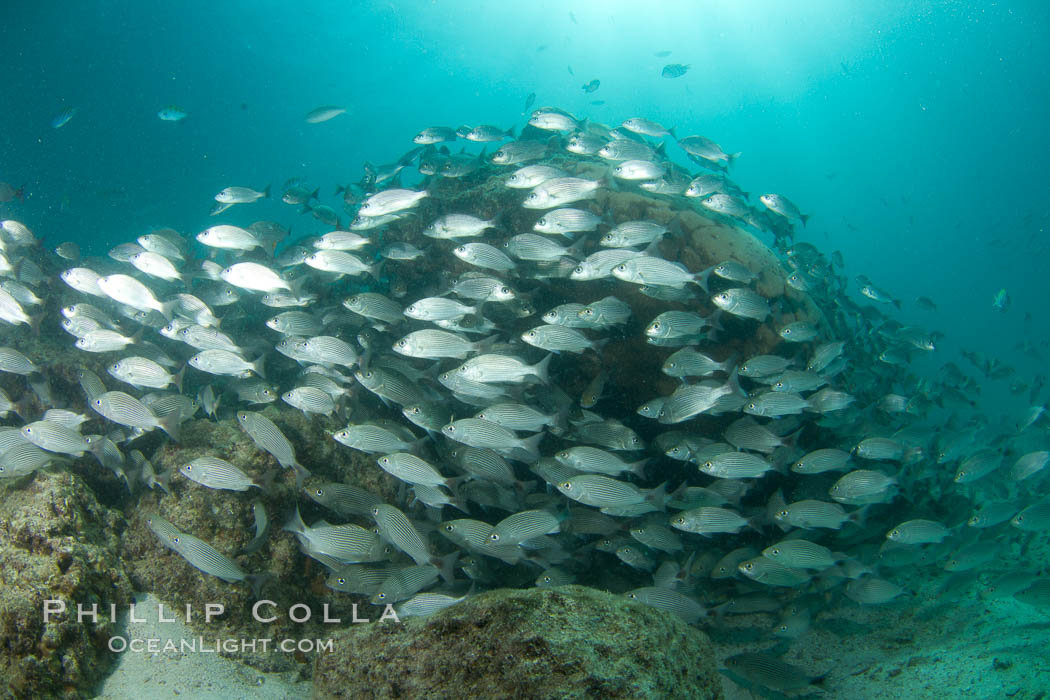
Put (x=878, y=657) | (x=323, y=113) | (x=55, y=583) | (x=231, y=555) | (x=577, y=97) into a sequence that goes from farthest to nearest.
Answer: (x=577, y=97), (x=323, y=113), (x=878, y=657), (x=231, y=555), (x=55, y=583)

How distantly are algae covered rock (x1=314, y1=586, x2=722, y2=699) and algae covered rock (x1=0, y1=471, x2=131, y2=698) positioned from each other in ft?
6.42

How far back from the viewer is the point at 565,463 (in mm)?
4816

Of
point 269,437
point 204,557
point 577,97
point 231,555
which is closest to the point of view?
point 204,557

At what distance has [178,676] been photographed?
3596 millimetres

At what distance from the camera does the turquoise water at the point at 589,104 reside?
46.9 m

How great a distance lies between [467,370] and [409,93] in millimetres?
90778

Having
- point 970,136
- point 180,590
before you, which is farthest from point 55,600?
point 970,136

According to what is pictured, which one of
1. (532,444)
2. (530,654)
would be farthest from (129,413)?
(530,654)

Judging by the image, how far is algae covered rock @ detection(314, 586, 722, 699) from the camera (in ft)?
6.93

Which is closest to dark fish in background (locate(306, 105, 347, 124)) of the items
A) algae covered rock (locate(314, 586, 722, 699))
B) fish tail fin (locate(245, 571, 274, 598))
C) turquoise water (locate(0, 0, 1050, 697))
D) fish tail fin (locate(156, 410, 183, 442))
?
fish tail fin (locate(156, 410, 183, 442))

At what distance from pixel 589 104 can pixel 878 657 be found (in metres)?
87.2

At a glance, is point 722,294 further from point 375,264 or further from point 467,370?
point 375,264

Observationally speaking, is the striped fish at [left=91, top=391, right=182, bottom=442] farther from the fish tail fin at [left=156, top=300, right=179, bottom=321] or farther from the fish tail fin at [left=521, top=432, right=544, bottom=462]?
the fish tail fin at [left=521, top=432, right=544, bottom=462]

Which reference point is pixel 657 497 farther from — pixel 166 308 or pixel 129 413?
pixel 166 308
